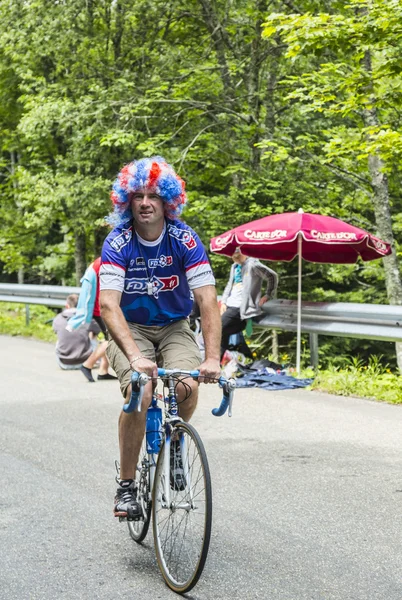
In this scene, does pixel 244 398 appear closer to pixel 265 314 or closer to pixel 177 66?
pixel 265 314

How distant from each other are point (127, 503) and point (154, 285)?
111 cm

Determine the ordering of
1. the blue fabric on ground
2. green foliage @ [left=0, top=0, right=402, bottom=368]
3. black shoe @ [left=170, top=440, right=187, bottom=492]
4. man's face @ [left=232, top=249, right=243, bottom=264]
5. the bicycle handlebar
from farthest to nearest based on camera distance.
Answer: green foliage @ [left=0, top=0, right=402, bottom=368], man's face @ [left=232, top=249, right=243, bottom=264], the blue fabric on ground, black shoe @ [left=170, top=440, right=187, bottom=492], the bicycle handlebar

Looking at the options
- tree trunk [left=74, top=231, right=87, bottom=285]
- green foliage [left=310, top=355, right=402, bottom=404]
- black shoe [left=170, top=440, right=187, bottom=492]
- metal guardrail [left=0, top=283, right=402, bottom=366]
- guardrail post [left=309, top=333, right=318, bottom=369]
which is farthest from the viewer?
tree trunk [left=74, top=231, right=87, bottom=285]

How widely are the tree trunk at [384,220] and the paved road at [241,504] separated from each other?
619 centimetres

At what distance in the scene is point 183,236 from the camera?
4688 mm

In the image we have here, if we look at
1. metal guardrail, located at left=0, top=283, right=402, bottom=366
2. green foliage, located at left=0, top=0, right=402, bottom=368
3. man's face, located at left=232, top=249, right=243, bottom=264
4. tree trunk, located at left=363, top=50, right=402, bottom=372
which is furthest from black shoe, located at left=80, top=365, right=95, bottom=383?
green foliage, located at left=0, top=0, right=402, bottom=368

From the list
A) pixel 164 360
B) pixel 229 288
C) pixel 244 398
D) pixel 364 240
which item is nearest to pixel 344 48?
pixel 364 240

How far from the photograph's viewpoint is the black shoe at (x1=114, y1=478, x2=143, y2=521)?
4.58m

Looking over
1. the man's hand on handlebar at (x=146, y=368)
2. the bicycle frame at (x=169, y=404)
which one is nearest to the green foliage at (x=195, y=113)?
the bicycle frame at (x=169, y=404)

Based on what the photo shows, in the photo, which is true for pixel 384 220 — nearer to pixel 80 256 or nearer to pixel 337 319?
pixel 337 319

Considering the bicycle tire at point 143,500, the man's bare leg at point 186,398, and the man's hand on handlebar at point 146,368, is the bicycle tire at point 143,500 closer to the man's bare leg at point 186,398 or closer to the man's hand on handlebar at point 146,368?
the man's bare leg at point 186,398

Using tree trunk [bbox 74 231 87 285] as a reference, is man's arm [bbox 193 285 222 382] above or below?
below

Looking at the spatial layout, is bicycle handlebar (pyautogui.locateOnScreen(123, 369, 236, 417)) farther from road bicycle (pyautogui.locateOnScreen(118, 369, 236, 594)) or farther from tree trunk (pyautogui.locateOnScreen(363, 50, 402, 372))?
tree trunk (pyautogui.locateOnScreen(363, 50, 402, 372))

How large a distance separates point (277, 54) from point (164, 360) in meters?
16.2
